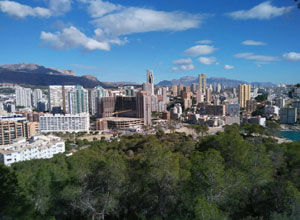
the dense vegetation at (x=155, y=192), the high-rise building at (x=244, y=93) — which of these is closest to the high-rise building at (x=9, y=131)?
the dense vegetation at (x=155, y=192)

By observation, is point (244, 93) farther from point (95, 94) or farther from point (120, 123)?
point (95, 94)

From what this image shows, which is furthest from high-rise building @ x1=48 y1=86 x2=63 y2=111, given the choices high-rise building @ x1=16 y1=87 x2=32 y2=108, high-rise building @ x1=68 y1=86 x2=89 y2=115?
high-rise building @ x1=16 y1=87 x2=32 y2=108

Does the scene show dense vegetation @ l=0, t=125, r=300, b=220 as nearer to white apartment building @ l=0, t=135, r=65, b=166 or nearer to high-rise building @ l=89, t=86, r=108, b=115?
white apartment building @ l=0, t=135, r=65, b=166

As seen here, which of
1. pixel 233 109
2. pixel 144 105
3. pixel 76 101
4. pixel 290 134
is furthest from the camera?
pixel 233 109

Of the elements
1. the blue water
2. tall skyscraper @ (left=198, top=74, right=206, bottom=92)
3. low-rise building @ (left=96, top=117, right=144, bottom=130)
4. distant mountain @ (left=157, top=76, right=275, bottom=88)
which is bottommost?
the blue water

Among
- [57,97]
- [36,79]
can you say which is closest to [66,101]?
[57,97]

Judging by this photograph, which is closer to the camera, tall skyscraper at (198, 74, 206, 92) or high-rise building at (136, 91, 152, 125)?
high-rise building at (136, 91, 152, 125)
